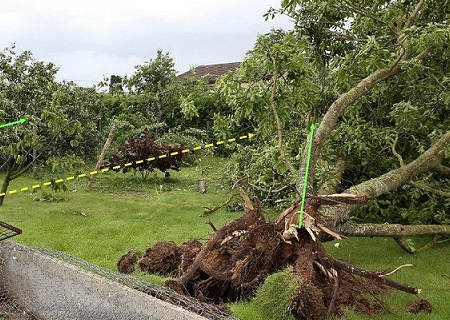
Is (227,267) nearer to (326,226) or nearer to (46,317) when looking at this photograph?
(326,226)

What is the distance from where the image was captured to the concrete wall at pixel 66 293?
373cm

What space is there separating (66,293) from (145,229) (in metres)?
3.26

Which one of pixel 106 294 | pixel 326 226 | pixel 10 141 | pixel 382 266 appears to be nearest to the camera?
pixel 106 294

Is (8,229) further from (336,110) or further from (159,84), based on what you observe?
(159,84)

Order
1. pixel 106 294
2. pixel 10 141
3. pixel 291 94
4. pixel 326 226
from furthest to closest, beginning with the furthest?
pixel 10 141, pixel 291 94, pixel 326 226, pixel 106 294

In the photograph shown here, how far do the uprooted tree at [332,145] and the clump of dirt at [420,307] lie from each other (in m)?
0.26


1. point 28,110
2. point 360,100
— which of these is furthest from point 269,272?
point 28,110

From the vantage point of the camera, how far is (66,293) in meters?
4.48

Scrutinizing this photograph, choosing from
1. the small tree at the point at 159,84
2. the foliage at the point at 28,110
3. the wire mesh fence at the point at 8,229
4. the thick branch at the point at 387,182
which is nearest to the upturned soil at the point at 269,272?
the thick branch at the point at 387,182

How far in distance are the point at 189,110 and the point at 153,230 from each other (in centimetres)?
221

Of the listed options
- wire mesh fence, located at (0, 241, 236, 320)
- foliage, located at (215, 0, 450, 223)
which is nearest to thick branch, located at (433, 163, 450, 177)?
foliage, located at (215, 0, 450, 223)

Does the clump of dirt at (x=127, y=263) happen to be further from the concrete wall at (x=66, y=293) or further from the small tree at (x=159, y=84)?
the small tree at (x=159, y=84)

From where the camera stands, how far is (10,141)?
31.7 ft

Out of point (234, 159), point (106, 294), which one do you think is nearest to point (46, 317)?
point (106, 294)
